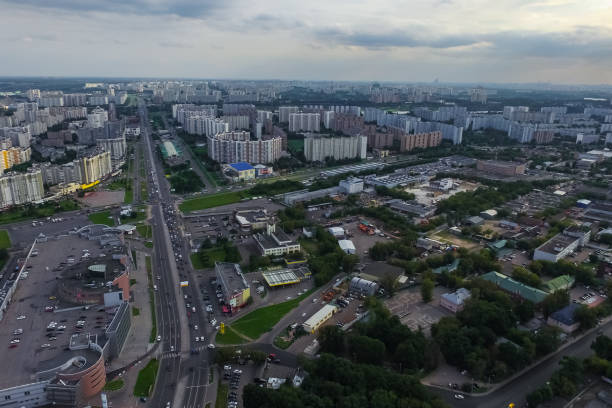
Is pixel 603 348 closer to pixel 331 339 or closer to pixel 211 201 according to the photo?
pixel 331 339

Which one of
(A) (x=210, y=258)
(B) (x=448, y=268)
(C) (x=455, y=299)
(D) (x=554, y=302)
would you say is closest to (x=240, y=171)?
(A) (x=210, y=258)

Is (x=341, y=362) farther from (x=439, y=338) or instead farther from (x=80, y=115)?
(x=80, y=115)

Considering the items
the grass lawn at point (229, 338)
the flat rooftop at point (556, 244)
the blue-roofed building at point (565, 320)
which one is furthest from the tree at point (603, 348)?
A: the grass lawn at point (229, 338)

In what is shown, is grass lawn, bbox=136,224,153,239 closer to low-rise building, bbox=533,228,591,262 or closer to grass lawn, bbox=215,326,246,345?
grass lawn, bbox=215,326,246,345

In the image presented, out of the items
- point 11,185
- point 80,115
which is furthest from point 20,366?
point 80,115

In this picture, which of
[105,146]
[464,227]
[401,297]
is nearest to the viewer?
[401,297]

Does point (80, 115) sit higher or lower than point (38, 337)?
higher

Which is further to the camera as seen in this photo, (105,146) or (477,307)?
(105,146)
